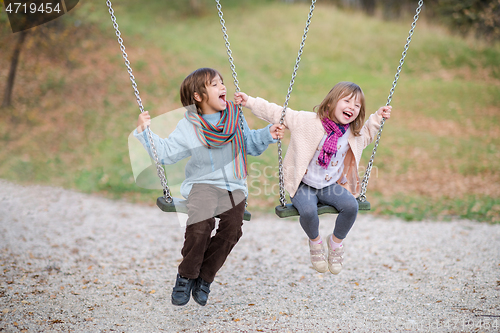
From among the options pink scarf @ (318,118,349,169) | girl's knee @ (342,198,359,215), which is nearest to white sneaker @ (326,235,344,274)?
girl's knee @ (342,198,359,215)

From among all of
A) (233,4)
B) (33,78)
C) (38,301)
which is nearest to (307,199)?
(38,301)

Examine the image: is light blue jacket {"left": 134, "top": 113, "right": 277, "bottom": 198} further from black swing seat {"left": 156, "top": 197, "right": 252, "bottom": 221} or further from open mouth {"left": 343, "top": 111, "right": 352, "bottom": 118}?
open mouth {"left": 343, "top": 111, "right": 352, "bottom": 118}

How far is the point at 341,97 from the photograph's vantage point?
11.3ft

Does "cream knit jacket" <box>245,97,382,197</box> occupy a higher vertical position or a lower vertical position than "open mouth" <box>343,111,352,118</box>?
lower

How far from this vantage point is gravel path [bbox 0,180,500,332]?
153 inches

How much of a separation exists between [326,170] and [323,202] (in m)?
0.26

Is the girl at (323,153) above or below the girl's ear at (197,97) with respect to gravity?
below

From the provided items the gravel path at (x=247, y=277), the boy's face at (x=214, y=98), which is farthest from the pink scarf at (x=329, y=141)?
the gravel path at (x=247, y=277)

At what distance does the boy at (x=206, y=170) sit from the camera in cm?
325

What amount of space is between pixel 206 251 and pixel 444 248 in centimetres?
389

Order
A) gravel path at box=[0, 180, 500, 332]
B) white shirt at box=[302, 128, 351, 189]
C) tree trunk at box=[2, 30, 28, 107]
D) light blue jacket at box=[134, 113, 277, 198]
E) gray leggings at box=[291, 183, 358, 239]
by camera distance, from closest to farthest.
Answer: light blue jacket at box=[134, 113, 277, 198], gray leggings at box=[291, 183, 358, 239], white shirt at box=[302, 128, 351, 189], gravel path at box=[0, 180, 500, 332], tree trunk at box=[2, 30, 28, 107]

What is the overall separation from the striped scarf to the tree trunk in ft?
26.6

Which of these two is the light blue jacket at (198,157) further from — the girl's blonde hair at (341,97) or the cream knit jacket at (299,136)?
the girl's blonde hair at (341,97)

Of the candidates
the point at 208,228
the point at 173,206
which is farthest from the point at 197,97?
the point at 208,228
